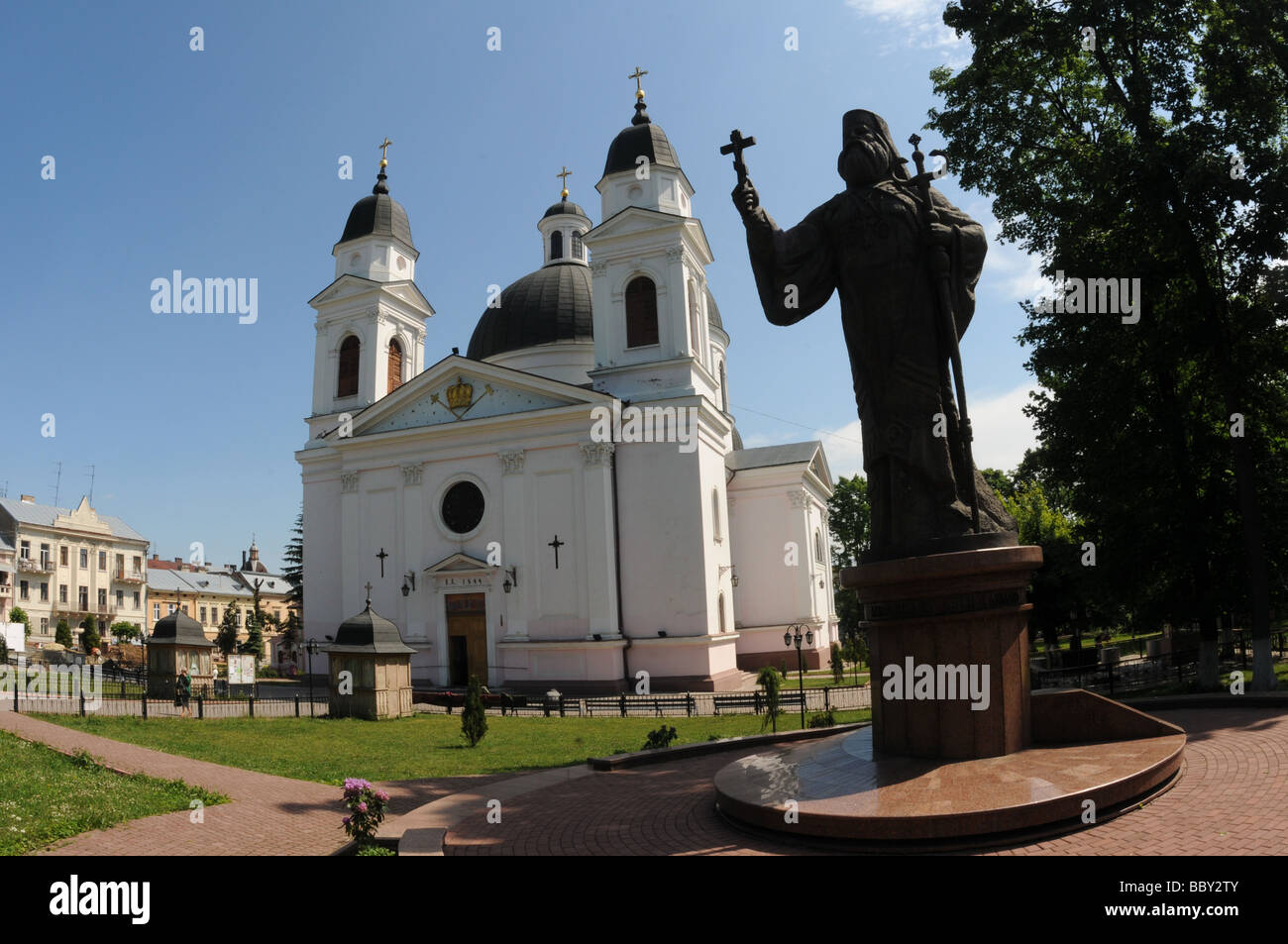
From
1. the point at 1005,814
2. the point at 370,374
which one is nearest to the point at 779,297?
the point at 1005,814

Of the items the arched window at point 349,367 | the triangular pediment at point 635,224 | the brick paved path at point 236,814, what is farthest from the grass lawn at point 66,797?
the arched window at point 349,367

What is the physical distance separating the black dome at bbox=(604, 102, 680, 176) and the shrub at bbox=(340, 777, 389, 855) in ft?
98.4

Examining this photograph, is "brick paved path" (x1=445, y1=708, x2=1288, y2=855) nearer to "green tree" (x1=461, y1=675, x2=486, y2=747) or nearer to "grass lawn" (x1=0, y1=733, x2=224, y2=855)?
"grass lawn" (x1=0, y1=733, x2=224, y2=855)

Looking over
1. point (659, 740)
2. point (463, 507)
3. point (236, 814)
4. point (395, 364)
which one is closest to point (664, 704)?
point (659, 740)

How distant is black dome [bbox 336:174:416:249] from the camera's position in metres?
38.3

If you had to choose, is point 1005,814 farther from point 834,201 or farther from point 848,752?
point 834,201

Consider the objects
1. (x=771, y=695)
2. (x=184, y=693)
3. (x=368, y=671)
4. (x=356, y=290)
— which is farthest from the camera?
(x=356, y=290)

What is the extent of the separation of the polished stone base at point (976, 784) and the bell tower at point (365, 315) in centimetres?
3293

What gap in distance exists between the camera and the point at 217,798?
10.8 metres

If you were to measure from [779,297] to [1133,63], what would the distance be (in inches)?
514

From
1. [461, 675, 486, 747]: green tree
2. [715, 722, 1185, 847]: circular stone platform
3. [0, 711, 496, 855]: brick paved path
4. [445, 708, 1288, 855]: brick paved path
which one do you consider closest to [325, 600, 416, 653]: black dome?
[461, 675, 486, 747]: green tree

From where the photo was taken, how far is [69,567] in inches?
2569

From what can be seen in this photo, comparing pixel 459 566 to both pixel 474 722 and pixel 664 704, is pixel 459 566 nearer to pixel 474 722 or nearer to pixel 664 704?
pixel 664 704

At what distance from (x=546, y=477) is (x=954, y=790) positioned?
26.8m
